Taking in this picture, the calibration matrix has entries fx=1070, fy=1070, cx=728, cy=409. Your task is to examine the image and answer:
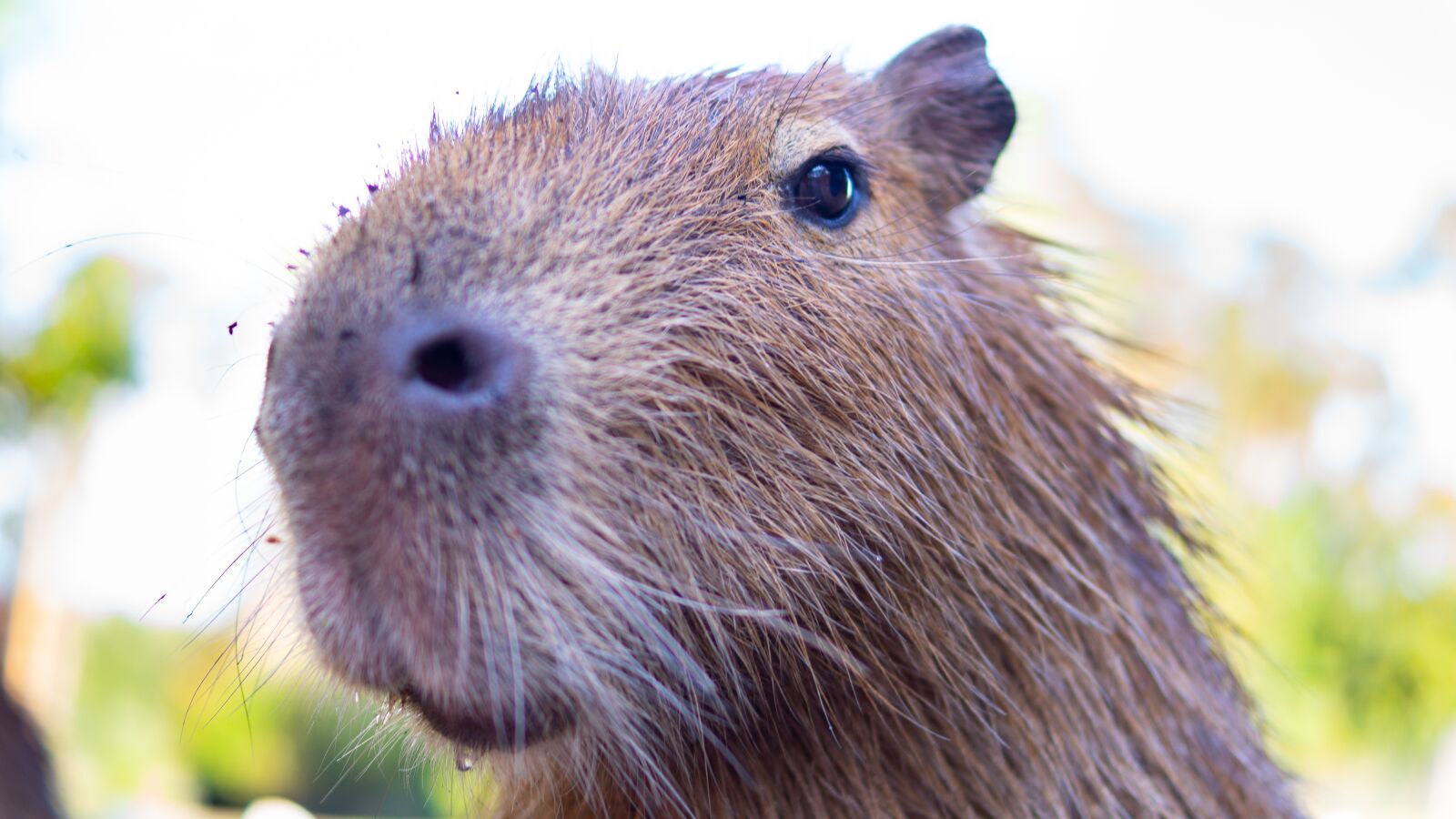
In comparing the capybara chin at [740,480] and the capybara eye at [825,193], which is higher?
the capybara eye at [825,193]

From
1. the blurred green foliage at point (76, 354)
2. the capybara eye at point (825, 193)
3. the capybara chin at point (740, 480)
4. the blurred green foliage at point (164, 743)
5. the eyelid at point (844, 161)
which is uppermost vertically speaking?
the eyelid at point (844, 161)

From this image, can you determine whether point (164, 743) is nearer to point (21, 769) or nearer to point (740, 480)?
point (21, 769)

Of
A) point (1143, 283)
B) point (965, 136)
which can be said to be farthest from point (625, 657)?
point (1143, 283)

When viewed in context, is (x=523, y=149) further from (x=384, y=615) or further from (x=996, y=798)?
(x=996, y=798)

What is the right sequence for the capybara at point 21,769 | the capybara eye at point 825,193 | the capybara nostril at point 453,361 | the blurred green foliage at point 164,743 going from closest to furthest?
1. the capybara nostril at point 453,361
2. the capybara eye at point 825,193
3. the capybara at point 21,769
4. the blurred green foliage at point 164,743

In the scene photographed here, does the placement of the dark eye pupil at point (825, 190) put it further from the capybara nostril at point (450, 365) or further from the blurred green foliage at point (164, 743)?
the blurred green foliage at point (164, 743)

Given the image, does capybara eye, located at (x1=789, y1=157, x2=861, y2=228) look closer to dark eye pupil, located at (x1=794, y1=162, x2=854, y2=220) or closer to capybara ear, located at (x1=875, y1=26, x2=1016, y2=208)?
dark eye pupil, located at (x1=794, y1=162, x2=854, y2=220)

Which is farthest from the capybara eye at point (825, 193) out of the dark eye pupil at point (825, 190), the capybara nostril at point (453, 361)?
the capybara nostril at point (453, 361)

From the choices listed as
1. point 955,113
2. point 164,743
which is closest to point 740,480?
point 955,113
